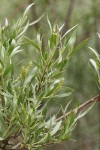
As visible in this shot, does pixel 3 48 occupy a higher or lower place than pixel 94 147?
higher

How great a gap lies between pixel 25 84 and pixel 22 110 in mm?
72

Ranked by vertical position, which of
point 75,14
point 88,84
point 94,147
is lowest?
point 94,147

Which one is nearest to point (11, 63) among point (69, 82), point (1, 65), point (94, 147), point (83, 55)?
point (1, 65)

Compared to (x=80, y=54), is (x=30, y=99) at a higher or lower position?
lower

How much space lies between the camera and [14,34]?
1013 millimetres

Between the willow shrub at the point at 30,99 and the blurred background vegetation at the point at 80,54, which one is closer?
the willow shrub at the point at 30,99

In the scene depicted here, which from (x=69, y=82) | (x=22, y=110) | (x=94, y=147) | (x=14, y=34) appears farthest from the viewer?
(x=94, y=147)

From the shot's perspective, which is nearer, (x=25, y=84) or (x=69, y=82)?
(x=25, y=84)

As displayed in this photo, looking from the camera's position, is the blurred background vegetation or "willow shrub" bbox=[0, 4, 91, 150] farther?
the blurred background vegetation

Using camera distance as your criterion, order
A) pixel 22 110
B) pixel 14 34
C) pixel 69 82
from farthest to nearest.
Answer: pixel 69 82
pixel 14 34
pixel 22 110

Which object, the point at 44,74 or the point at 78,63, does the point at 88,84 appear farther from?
the point at 44,74

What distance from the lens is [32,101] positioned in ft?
2.98

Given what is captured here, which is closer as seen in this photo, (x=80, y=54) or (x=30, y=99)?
(x=30, y=99)

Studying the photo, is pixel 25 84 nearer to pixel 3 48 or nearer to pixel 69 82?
pixel 3 48
